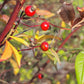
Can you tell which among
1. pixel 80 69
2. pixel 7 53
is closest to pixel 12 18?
pixel 7 53

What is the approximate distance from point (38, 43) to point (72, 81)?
187cm

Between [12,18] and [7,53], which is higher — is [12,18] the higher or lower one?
the higher one

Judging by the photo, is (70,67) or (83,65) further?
(70,67)

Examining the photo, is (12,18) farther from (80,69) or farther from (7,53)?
(80,69)

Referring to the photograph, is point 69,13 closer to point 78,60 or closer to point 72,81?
point 78,60

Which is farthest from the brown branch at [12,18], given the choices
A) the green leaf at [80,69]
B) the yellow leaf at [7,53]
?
the green leaf at [80,69]

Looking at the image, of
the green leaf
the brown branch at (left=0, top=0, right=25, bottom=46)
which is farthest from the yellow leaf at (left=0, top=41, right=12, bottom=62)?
the green leaf

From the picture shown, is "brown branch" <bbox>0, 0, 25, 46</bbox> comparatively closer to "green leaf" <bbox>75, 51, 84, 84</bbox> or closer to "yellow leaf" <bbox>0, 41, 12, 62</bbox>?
"yellow leaf" <bbox>0, 41, 12, 62</bbox>

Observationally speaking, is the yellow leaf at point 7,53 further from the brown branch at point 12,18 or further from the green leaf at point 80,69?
→ the green leaf at point 80,69

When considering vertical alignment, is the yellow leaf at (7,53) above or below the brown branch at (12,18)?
below

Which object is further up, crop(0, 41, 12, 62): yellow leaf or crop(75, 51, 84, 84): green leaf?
crop(0, 41, 12, 62): yellow leaf

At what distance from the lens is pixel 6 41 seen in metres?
0.65

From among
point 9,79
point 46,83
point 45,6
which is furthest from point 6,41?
point 46,83

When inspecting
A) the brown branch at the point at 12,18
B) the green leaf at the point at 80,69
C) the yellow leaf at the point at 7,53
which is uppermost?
the brown branch at the point at 12,18
